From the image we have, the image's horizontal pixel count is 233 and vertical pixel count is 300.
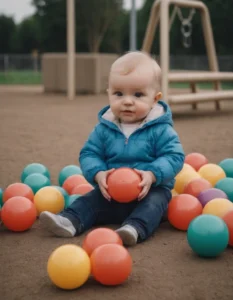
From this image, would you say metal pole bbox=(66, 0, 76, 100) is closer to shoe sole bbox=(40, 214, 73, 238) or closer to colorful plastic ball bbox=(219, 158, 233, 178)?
colorful plastic ball bbox=(219, 158, 233, 178)

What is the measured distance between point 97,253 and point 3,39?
58.5 metres

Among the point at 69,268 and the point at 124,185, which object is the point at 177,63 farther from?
the point at 69,268

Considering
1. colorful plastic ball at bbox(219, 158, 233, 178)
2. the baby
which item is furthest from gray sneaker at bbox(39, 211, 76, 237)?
colorful plastic ball at bbox(219, 158, 233, 178)

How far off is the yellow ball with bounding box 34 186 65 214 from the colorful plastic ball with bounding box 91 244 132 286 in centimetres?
113

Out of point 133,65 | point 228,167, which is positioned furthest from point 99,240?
point 228,167

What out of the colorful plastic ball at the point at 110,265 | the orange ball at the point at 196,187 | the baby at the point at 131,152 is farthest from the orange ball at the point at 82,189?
the colorful plastic ball at the point at 110,265

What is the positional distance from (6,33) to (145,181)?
58168mm

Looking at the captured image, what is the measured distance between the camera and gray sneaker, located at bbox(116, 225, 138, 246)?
8.53ft

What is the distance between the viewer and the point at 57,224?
275 centimetres

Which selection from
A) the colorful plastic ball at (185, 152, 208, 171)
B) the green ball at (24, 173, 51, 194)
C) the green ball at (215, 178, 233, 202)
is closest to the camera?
the green ball at (215, 178, 233, 202)

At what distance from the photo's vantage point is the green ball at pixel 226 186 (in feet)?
11.1

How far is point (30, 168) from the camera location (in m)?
3.97

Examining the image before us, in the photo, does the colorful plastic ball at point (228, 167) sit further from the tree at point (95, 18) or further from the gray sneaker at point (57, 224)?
the tree at point (95, 18)

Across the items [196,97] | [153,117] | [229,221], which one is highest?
[153,117]
